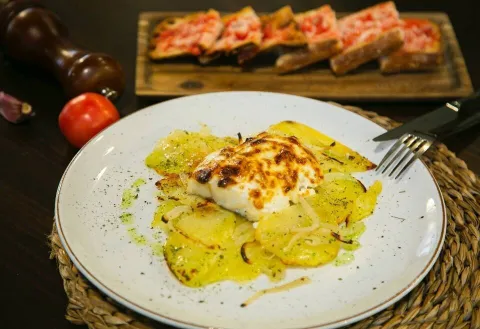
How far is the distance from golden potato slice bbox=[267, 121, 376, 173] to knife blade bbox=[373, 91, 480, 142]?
213mm

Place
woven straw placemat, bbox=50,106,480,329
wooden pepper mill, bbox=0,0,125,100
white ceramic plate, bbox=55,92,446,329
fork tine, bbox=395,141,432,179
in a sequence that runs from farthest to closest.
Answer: wooden pepper mill, bbox=0,0,125,100 < fork tine, bbox=395,141,432,179 < woven straw placemat, bbox=50,106,480,329 < white ceramic plate, bbox=55,92,446,329

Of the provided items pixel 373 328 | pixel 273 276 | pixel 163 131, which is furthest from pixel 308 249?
pixel 163 131

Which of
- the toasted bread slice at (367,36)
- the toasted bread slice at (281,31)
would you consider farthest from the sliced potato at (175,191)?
the toasted bread slice at (367,36)

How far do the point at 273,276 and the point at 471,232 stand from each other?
3.89 ft

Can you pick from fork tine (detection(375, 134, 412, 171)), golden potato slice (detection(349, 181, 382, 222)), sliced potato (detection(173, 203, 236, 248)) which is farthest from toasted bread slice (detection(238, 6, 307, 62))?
sliced potato (detection(173, 203, 236, 248))

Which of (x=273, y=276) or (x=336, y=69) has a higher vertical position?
(x=273, y=276)

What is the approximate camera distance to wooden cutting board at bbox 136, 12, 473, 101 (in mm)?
4422

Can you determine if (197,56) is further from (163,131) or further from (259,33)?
(163,131)

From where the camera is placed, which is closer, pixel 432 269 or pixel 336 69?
pixel 432 269

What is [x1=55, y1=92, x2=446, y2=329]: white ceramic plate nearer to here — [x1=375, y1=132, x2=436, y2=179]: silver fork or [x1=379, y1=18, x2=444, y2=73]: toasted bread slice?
[x1=375, y1=132, x2=436, y2=179]: silver fork

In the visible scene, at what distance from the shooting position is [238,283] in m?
2.73

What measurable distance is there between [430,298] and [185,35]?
3003 millimetres

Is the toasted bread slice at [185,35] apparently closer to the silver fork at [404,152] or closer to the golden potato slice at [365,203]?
the silver fork at [404,152]

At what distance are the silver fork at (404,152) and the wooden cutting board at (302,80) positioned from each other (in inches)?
32.7
